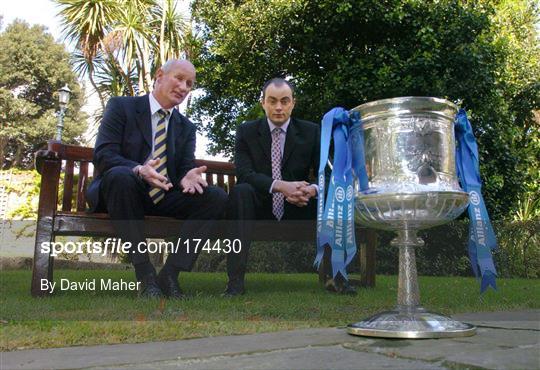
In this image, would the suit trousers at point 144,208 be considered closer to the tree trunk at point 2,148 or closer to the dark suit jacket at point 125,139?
the dark suit jacket at point 125,139

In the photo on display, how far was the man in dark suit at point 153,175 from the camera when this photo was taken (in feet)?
7.92

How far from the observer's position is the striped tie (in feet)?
8.65

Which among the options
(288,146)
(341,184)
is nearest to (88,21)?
(288,146)

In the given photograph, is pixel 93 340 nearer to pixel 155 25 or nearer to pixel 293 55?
pixel 293 55

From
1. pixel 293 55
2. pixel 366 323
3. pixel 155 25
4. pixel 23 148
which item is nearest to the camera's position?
pixel 366 323

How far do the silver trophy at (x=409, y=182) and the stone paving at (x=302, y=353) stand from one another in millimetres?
132

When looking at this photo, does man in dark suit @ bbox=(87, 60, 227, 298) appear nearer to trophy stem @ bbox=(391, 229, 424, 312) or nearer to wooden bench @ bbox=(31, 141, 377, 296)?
wooden bench @ bbox=(31, 141, 377, 296)

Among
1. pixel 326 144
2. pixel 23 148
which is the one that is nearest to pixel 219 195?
pixel 326 144

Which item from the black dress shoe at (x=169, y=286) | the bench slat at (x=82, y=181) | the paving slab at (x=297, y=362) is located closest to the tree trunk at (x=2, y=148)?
the bench slat at (x=82, y=181)

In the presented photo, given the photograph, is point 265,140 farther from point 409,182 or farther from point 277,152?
point 409,182

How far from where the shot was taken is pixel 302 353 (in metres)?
1.18

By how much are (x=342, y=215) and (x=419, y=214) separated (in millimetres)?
237

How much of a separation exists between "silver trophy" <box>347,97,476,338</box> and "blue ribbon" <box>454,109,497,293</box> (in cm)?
17

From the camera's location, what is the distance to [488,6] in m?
7.38
